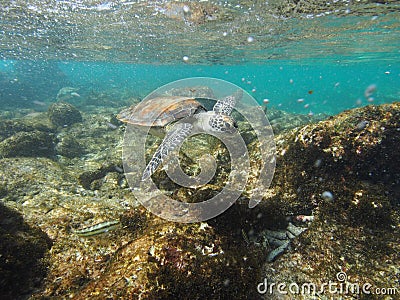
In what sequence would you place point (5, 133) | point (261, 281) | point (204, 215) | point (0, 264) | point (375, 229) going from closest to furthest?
point (0, 264)
point (261, 281)
point (204, 215)
point (375, 229)
point (5, 133)

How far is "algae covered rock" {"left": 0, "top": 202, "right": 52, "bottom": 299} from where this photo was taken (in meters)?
2.62

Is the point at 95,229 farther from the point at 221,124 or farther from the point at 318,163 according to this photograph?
the point at 318,163

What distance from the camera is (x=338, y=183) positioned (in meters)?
4.29

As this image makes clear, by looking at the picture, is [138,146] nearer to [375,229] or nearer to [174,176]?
[174,176]

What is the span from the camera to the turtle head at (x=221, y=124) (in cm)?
618

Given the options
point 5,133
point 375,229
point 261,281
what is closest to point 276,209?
point 261,281

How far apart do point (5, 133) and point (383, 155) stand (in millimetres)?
15425

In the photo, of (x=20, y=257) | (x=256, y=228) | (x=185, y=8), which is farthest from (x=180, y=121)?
(x=185, y=8)

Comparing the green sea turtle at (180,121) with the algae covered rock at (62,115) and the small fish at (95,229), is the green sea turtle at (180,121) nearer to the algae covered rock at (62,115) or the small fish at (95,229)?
the small fish at (95,229)

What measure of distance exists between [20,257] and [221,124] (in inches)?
196

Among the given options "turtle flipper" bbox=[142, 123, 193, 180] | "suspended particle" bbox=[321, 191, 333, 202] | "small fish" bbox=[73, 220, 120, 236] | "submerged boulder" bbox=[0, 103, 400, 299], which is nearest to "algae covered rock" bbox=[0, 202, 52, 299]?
"submerged boulder" bbox=[0, 103, 400, 299]

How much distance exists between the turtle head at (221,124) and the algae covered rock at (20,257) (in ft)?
15.1

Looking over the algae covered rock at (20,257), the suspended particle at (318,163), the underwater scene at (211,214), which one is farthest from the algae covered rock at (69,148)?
the suspended particle at (318,163)

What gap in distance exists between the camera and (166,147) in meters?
5.41
